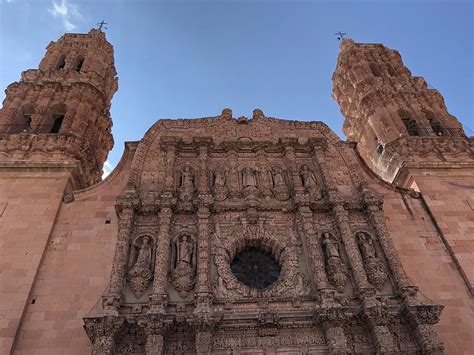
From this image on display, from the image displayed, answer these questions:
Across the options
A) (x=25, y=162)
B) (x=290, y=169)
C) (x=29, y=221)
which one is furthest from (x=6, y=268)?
(x=290, y=169)

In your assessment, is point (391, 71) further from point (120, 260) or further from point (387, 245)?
point (120, 260)

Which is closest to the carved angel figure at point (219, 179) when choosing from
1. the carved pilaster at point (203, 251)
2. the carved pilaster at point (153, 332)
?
the carved pilaster at point (203, 251)

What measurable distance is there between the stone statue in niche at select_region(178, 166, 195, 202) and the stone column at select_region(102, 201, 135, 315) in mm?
1679

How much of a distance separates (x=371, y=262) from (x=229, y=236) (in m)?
4.13

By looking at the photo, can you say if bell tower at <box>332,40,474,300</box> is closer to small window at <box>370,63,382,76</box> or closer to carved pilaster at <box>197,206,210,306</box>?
small window at <box>370,63,382,76</box>

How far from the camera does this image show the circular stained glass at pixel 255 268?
1164 centimetres

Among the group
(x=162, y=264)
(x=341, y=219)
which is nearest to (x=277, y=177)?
(x=341, y=219)

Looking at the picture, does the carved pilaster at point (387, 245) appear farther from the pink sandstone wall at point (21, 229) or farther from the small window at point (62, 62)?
the small window at point (62, 62)

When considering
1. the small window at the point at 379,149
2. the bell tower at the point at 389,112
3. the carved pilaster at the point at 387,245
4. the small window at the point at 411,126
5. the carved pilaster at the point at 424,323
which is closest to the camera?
the carved pilaster at the point at 424,323

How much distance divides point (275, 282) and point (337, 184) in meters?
4.80

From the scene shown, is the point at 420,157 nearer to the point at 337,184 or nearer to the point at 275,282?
the point at 337,184

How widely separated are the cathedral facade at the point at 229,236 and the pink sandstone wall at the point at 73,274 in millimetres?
46

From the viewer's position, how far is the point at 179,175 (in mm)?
14273

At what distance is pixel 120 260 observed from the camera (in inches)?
438
